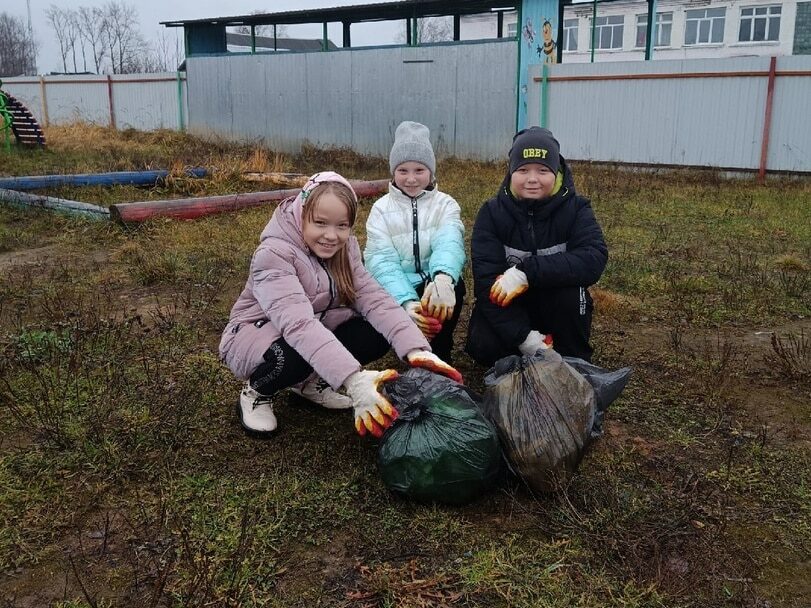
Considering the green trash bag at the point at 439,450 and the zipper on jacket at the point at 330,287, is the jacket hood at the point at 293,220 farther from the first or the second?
the green trash bag at the point at 439,450

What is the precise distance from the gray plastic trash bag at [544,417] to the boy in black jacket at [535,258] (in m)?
0.67

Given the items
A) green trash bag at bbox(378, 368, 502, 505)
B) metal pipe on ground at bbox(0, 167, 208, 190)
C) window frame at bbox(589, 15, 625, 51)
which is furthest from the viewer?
window frame at bbox(589, 15, 625, 51)

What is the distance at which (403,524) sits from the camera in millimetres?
2188

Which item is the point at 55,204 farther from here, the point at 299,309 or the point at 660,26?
the point at 660,26

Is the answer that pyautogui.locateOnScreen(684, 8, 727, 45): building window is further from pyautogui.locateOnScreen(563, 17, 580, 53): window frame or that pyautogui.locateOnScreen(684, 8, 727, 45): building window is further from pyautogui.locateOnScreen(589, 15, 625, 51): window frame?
pyautogui.locateOnScreen(563, 17, 580, 53): window frame

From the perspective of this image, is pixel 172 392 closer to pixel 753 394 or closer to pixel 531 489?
pixel 531 489

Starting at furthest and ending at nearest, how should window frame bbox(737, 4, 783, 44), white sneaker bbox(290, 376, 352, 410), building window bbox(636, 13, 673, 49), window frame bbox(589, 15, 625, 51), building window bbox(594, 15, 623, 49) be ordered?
1. building window bbox(594, 15, 623, 49)
2. window frame bbox(589, 15, 625, 51)
3. building window bbox(636, 13, 673, 49)
4. window frame bbox(737, 4, 783, 44)
5. white sneaker bbox(290, 376, 352, 410)

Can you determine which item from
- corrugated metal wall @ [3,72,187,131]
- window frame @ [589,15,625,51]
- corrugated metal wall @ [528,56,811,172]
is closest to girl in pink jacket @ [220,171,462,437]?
corrugated metal wall @ [528,56,811,172]

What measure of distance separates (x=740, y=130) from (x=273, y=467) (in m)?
10.8

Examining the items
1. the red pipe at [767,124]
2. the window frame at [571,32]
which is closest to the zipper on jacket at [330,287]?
the red pipe at [767,124]

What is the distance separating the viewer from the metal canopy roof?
15.0 meters

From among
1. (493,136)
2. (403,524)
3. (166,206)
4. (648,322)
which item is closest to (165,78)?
(493,136)

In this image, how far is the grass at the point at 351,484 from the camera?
74.5 inches

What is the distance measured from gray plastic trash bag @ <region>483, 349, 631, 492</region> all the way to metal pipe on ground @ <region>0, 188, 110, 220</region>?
552 cm
